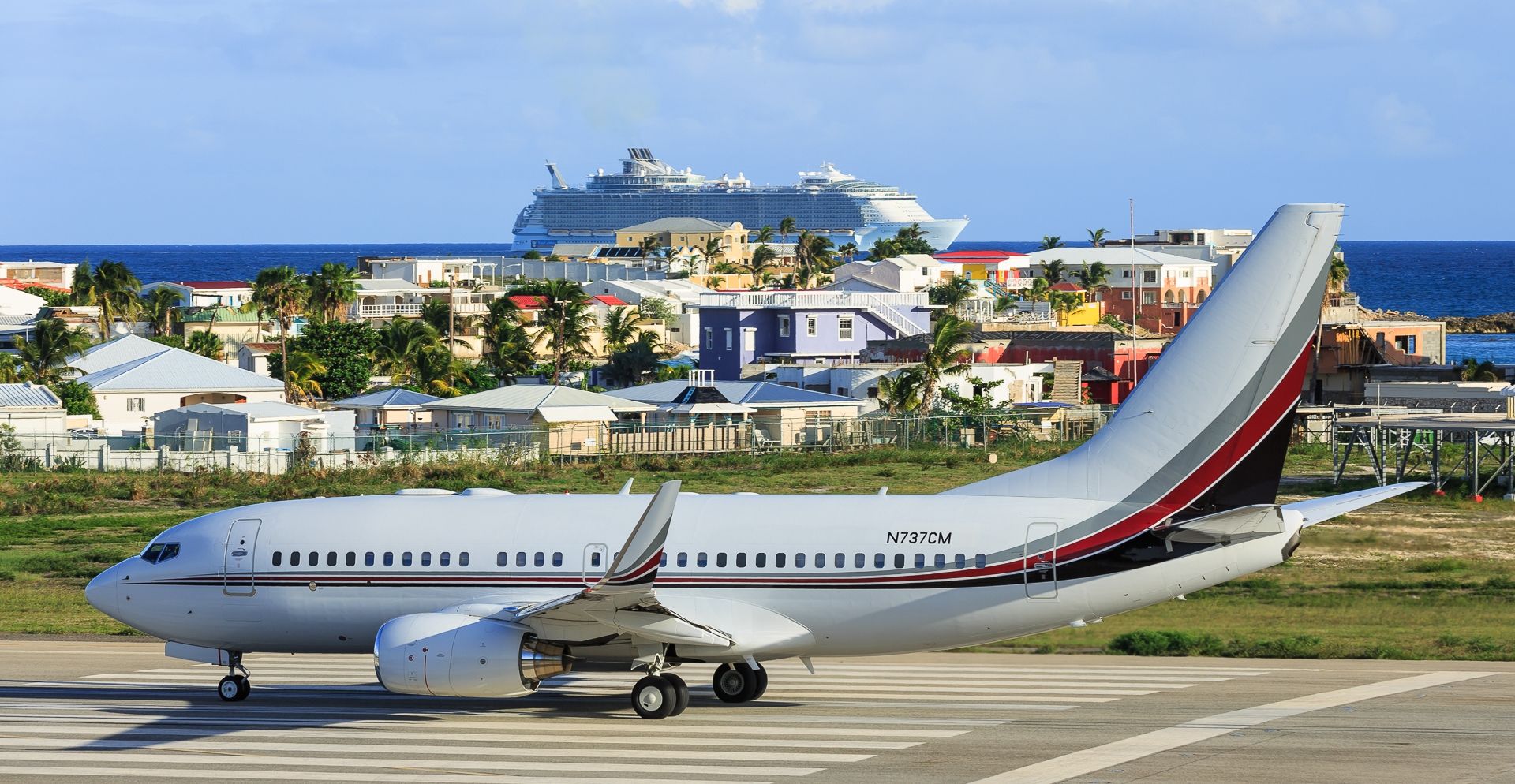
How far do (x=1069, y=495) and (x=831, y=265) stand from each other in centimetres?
16242

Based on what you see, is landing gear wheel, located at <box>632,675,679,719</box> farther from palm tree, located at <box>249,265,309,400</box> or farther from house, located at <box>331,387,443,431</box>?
palm tree, located at <box>249,265,309,400</box>

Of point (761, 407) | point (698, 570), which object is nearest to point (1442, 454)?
point (761, 407)

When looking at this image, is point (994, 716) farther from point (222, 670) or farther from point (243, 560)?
point (222, 670)

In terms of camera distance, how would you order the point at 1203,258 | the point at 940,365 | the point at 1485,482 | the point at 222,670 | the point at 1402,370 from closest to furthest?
the point at 222,670, the point at 1485,482, the point at 940,365, the point at 1402,370, the point at 1203,258

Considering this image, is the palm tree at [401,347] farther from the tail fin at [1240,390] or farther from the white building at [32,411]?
the tail fin at [1240,390]

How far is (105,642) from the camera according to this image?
34219 mm

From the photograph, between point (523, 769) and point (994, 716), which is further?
point (994, 716)

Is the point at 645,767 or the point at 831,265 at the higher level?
the point at 831,265

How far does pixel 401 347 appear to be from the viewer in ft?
334

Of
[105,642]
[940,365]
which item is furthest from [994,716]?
[940,365]

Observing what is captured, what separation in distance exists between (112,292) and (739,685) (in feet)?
339

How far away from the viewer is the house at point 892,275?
488 ft

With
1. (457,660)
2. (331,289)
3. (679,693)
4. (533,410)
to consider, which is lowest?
(679,693)

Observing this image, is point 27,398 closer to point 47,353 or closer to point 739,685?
point 47,353
